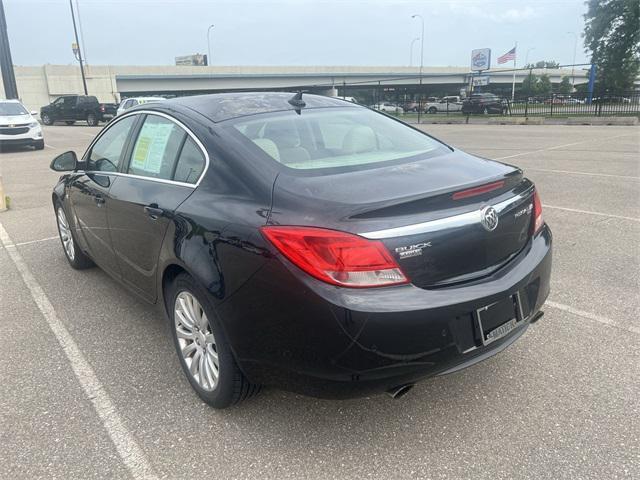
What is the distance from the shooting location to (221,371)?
2.64m

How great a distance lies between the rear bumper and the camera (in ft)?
6.97

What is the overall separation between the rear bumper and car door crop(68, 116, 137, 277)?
1834 mm

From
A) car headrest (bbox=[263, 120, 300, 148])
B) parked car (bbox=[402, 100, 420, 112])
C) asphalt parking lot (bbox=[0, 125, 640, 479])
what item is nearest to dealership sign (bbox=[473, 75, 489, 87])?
parked car (bbox=[402, 100, 420, 112])

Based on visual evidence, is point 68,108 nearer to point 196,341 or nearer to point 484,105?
point 484,105

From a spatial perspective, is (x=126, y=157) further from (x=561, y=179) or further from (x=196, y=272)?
(x=561, y=179)

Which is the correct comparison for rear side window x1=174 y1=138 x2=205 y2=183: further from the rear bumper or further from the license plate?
the license plate

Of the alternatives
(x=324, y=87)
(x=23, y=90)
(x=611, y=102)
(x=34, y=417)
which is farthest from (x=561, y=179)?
(x=324, y=87)

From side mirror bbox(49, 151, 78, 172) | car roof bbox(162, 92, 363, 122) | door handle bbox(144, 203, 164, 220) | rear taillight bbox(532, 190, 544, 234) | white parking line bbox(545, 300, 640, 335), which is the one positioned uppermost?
car roof bbox(162, 92, 363, 122)

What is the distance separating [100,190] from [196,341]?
5.39 feet

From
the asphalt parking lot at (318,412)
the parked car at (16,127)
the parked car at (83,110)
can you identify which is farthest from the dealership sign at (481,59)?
the asphalt parking lot at (318,412)

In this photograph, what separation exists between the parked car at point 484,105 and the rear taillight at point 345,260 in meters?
30.4

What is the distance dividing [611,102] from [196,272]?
26.7 m

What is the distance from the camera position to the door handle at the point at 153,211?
9.81 ft

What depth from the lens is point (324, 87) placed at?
72062 millimetres
